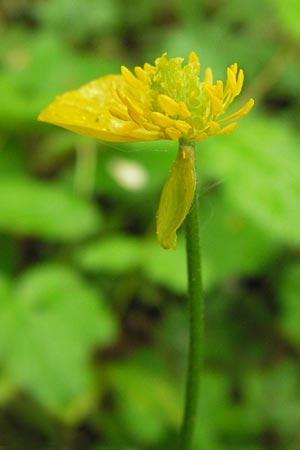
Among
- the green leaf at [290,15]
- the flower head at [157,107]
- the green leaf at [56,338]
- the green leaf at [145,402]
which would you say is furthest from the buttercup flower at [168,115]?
the green leaf at [290,15]

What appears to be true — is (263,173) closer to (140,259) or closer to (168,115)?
(140,259)

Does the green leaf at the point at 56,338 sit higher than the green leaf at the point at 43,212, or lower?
lower

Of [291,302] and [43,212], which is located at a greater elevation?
[43,212]

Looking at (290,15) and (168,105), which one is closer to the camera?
(168,105)

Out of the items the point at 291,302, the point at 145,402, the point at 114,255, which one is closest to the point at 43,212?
the point at 114,255

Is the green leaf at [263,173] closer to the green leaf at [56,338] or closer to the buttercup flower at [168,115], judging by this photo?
the green leaf at [56,338]

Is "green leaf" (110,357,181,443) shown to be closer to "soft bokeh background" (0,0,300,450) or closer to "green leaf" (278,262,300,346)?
"soft bokeh background" (0,0,300,450)

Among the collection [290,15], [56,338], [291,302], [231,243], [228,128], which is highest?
[290,15]
